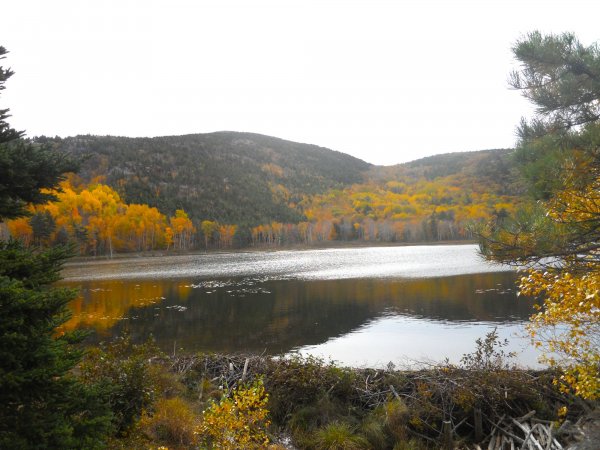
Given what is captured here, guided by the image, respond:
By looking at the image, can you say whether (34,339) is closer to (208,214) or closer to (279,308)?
(279,308)

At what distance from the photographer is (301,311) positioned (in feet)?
86.4

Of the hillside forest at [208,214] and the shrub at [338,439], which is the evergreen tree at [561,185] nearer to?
the shrub at [338,439]

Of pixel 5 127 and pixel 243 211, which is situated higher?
pixel 243 211

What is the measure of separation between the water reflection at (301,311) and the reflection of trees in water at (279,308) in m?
0.05

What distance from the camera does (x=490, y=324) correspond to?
→ 67.9ft

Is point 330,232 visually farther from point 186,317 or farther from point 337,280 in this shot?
point 186,317

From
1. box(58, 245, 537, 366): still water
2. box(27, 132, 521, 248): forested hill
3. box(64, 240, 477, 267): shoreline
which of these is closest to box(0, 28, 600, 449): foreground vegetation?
box(58, 245, 537, 366): still water

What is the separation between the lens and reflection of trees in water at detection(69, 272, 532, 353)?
20.8m

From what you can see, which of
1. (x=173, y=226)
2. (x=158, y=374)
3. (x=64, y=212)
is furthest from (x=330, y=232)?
(x=158, y=374)

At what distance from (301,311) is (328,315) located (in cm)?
219

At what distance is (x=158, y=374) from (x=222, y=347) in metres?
8.62

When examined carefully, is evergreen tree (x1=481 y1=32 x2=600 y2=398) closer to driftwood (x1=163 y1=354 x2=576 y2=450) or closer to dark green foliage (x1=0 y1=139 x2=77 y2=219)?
driftwood (x1=163 y1=354 x2=576 y2=450)

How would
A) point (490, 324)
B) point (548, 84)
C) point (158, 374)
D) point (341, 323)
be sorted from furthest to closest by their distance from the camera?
point (341, 323) < point (490, 324) < point (158, 374) < point (548, 84)

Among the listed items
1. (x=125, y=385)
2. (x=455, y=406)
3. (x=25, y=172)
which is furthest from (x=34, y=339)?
(x=455, y=406)
